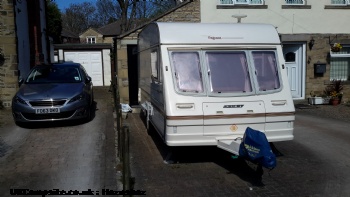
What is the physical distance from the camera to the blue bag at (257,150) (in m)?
5.57

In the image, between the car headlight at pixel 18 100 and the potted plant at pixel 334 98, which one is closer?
the car headlight at pixel 18 100

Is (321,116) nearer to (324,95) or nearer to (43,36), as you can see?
(324,95)

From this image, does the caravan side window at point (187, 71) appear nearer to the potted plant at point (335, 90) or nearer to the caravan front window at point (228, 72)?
the caravan front window at point (228, 72)

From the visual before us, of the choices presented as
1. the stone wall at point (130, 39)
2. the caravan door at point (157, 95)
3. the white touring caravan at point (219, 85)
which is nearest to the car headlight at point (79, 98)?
the caravan door at point (157, 95)

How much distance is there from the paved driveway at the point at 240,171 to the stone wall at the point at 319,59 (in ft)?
19.9

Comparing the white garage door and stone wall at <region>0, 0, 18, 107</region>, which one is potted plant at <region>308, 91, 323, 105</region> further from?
the white garage door

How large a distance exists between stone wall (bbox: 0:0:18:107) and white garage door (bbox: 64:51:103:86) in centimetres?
1083

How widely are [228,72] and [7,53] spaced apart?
8.71m

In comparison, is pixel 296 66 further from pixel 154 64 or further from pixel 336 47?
pixel 154 64

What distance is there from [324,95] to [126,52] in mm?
8040

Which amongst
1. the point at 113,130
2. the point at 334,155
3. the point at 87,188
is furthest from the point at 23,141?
the point at 334,155

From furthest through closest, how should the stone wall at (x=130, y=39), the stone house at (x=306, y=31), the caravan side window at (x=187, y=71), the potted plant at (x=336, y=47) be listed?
the potted plant at (x=336, y=47)
the stone house at (x=306, y=31)
the stone wall at (x=130, y=39)
the caravan side window at (x=187, y=71)

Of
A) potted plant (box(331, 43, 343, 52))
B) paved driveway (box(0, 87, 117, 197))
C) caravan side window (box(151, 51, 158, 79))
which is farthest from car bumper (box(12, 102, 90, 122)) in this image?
potted plant (box(331, 43, 343, 52))

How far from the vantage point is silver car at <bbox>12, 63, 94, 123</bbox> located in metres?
9.32
